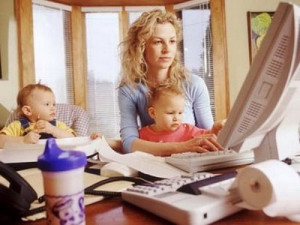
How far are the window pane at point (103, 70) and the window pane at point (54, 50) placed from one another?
0.77 feet

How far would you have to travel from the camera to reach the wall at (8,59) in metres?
3.05

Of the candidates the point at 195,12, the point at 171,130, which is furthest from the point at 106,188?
the point at 195,12

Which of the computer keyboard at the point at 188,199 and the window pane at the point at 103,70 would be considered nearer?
the computer keyboard at the point at 188,199

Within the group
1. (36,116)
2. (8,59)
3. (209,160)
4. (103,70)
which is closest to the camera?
(209,160)

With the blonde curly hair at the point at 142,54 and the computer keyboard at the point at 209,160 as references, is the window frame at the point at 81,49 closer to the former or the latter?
the blonde curly hair at the point at 142,54

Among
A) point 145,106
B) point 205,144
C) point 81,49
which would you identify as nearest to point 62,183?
point 205,144

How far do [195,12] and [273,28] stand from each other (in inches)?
131

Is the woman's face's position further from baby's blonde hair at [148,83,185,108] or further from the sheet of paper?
the sheet of paper

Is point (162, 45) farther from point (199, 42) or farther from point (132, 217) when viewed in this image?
point (199, 42)

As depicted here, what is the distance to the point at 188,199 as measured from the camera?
55 centimetres

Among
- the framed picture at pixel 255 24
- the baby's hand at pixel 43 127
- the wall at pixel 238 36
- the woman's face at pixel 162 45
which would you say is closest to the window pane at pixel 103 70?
the wall at pixel 238 36

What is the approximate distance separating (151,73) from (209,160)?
992mm

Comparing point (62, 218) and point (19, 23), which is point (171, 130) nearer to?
point (62, 218)

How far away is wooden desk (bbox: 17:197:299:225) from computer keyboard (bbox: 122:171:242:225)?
0.04 feet
